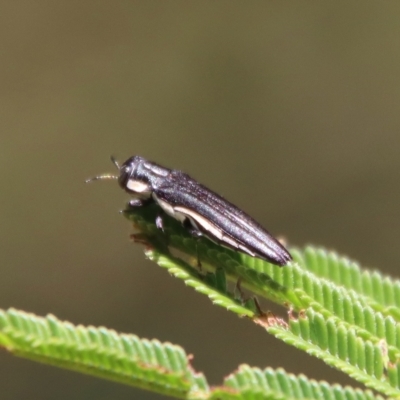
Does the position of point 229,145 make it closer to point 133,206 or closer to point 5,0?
point 5,0

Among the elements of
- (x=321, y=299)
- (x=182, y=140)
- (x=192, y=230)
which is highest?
(x=182, y=140)

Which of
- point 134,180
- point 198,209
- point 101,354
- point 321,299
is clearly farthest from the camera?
point 134,180

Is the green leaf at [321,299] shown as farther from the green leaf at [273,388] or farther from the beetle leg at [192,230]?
the green leaf at [273,388]

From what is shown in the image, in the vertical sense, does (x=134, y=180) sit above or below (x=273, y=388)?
above

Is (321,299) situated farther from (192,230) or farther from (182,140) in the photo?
(182,140)

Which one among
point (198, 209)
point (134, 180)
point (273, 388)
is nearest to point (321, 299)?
point (273, 388)

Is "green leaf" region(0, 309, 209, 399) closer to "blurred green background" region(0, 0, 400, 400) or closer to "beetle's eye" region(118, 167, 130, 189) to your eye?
"beetle's eye" region(118, 167, 130, 189)

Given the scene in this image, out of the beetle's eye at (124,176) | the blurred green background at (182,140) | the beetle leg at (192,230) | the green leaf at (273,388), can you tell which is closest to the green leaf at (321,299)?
the beetle leg at (192,230)
